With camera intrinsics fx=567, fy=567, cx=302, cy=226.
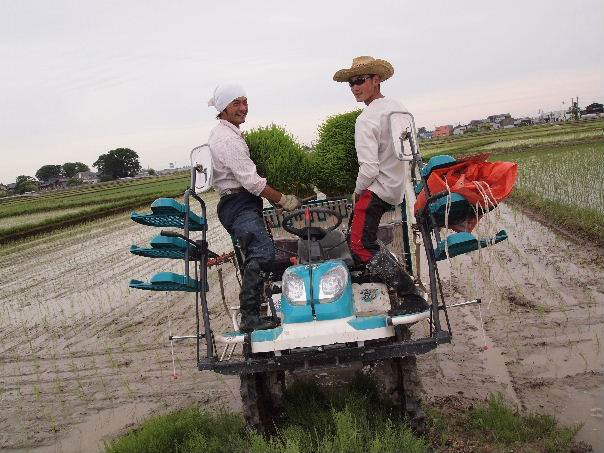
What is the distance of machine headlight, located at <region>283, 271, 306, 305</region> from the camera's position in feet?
11.5

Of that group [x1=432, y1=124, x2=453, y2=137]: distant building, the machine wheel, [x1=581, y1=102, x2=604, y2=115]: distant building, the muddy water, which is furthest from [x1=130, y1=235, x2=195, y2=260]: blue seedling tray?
[x1=432, y1=124, x2=453, y2=137]: distant building

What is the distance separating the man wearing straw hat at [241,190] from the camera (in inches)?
153

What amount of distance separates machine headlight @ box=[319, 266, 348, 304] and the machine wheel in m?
0.68

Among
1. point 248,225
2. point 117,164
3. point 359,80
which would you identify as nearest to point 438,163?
point 359,80

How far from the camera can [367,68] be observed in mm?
4258

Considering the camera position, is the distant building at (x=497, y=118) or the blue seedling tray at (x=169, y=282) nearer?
the blue seedling tray at (x=169, y=282)

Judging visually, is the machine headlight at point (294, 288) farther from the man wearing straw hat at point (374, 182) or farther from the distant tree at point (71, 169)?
the distant tree at point (71, 169)

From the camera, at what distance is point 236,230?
13.3 feet

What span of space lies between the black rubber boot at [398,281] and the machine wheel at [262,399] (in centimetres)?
96

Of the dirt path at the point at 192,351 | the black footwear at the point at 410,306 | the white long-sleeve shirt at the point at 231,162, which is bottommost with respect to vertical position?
the dirt path at the point at 192,351

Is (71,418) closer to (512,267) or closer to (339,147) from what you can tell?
(339,147)

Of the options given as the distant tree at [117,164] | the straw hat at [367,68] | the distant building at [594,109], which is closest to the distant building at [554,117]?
the distant building at [594,109]

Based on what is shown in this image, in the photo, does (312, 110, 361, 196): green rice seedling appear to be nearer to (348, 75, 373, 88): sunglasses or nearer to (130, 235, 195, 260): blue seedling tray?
(348, 75, 373, 88): sunglasses

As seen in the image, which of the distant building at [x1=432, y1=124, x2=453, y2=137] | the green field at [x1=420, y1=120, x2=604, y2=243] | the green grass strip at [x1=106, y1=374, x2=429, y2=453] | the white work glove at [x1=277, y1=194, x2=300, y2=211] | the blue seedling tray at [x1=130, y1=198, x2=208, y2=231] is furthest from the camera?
the distant building at [x1=432, y1=124, x2=453, y2=137]
